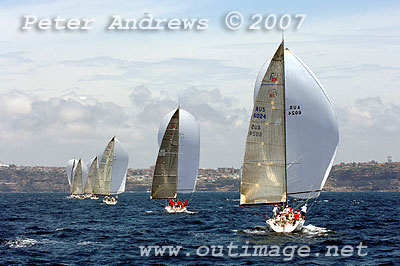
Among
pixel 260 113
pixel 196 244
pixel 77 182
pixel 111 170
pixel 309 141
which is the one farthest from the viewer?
pixel 77 182

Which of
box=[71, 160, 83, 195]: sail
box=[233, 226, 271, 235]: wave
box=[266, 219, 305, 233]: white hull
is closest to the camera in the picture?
box=[266, 219, 305, 233]: white hull

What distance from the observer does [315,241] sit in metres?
34.2

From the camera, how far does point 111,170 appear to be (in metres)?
88.8

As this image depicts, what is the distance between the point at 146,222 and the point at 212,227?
8.08 m

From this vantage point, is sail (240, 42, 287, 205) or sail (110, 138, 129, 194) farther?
sail (110, 138, 129, 194)

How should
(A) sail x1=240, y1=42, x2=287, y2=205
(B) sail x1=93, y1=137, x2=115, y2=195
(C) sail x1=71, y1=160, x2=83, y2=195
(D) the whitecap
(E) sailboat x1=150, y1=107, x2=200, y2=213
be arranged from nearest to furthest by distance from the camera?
(D) the whitecap, (A) sail x1=240, y1=42, x2=287, y2=205, (E) sailboat x1=150, y1=107, x2=200, y2=213, (B) sail x1=93, y1=137, x2=115, y2=195, (C) sail x1=71, y1=160, x2=83, y2=195

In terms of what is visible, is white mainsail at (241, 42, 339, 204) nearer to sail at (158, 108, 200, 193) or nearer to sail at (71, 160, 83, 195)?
sail at (158, 108, 200, 193)

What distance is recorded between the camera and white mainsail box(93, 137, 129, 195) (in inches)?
3460

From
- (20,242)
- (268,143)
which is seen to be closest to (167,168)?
(268,143)

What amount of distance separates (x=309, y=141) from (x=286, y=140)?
4.81 ft

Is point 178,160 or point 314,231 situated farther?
point 178,160

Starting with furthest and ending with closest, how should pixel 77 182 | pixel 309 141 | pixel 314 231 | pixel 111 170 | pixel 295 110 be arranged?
pixel 77 182, pixel 111 170, pixel 314 231, pixel 295 110, pixel 309 141

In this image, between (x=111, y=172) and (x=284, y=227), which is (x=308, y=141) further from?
(x=111, y=172)

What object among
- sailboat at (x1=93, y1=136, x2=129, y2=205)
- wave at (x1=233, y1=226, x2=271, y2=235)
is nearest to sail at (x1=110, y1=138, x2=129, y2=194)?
sailboat at (x1=93, y1=136, x2=129, y2=205)
